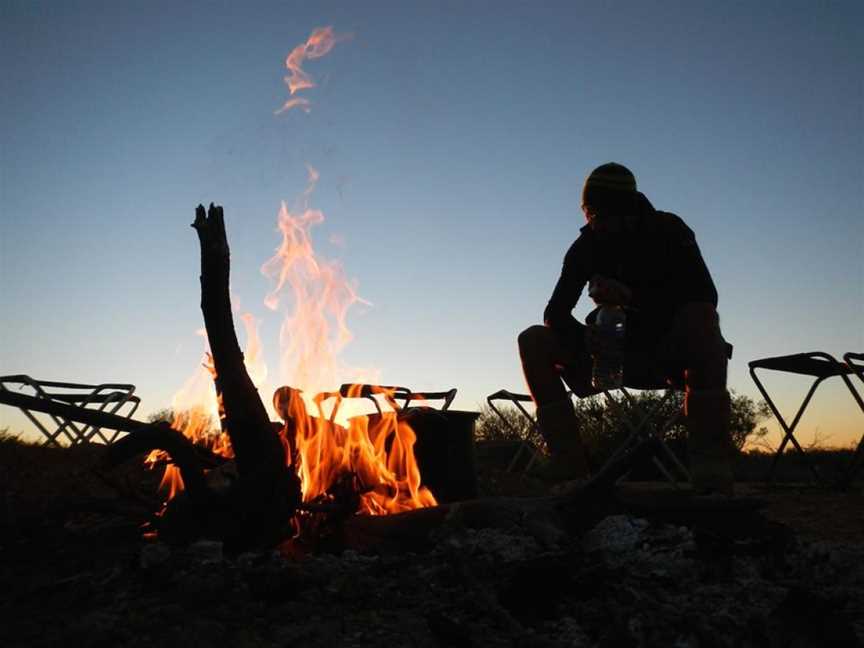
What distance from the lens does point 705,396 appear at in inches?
126

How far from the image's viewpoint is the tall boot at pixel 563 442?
348cm

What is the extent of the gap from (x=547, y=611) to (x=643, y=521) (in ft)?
2.46

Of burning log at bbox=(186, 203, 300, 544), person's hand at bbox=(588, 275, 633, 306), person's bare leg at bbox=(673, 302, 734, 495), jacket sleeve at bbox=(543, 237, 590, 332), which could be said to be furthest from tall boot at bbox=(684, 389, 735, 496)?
burning log at bbox=(186, 203, 300, 544)

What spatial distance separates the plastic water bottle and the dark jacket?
11cm

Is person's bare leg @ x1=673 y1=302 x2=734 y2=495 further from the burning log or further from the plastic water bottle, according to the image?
the burning log

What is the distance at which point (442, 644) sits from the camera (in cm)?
158

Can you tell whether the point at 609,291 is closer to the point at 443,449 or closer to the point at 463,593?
the point at 443,449

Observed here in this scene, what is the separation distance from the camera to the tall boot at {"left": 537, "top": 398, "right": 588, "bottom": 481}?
3.48 meters

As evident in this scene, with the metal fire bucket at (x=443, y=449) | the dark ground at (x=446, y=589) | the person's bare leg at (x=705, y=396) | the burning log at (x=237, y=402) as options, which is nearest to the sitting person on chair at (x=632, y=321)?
the person's bare leg at (x=705, y=396)

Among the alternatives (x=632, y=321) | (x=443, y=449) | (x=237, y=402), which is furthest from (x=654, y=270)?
(x=237, y=402)

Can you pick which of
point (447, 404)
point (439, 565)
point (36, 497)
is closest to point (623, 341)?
point (439, 565)

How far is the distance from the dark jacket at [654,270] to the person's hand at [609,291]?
0.43 feet

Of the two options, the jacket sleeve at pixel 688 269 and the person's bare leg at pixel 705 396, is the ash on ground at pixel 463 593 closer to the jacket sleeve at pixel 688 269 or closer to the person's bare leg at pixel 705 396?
the person's bare leg at pixel 705 396

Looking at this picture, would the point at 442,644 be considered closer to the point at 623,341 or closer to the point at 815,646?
the point at 815,646
